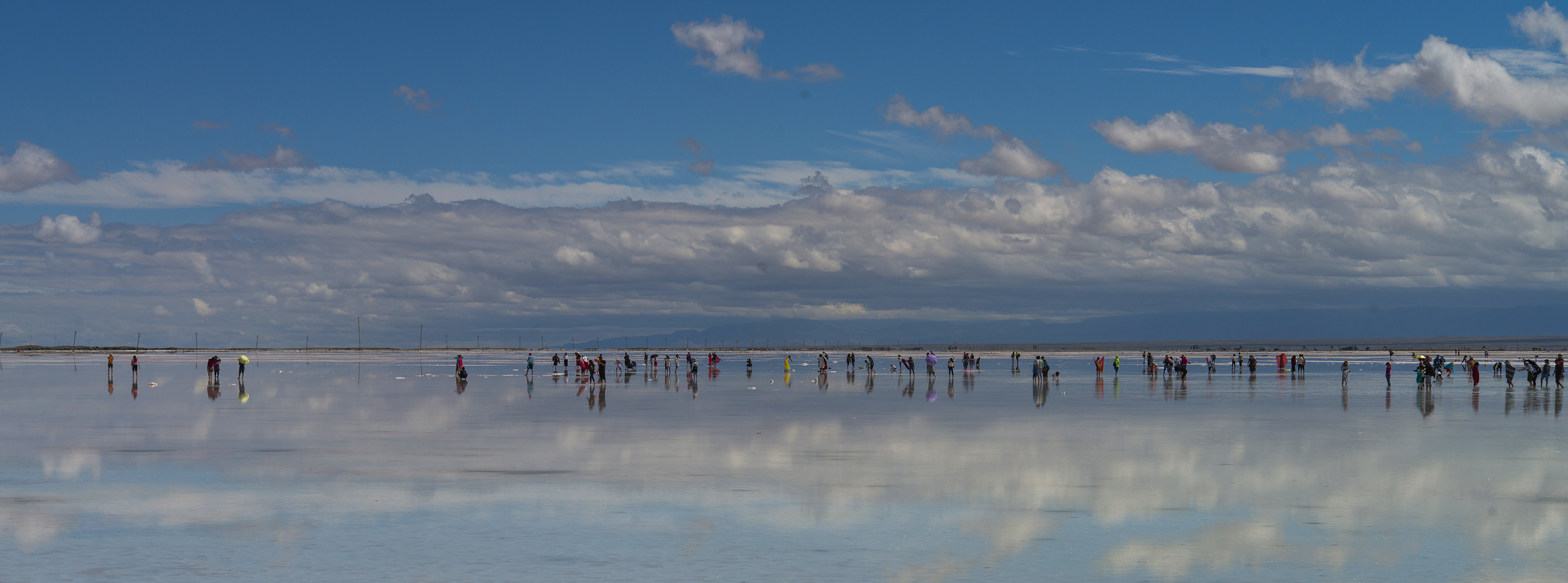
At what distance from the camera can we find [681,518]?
15.3 meters

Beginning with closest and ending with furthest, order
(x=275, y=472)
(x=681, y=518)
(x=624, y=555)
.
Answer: (x=624, y=555)
(x=681, y=518)
(x=275, y=472)

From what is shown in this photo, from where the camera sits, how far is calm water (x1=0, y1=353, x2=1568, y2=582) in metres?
12.3

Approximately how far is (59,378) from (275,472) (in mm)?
66841

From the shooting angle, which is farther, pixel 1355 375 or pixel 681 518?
pixel 1355 375

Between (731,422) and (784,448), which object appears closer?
(784,448)

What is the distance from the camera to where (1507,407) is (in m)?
39.6

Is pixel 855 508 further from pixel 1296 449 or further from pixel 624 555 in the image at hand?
pixel 1296 449

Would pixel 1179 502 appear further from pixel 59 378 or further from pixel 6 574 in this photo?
pixel 59 378

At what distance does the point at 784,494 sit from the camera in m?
17.7

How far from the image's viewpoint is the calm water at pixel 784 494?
40.5 ft

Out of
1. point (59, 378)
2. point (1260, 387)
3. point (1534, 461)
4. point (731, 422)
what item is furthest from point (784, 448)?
point (59, 378)

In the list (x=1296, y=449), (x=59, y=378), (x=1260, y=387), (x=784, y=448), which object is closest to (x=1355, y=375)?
(x=1260, y=387)

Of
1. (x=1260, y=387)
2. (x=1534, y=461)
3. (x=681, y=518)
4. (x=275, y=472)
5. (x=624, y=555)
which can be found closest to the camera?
(x=624, y=555)

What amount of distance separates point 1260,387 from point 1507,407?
17.3 m
